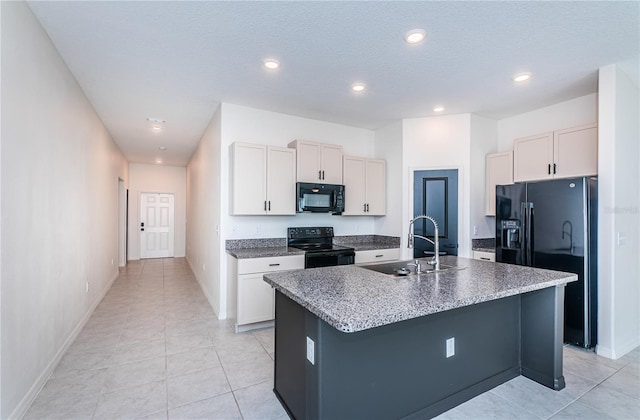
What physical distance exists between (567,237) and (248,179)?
3.38 meters

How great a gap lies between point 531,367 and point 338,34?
9.81ft

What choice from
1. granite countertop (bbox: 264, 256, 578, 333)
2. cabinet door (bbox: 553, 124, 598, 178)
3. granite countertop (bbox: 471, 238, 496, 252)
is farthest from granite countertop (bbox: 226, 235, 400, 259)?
cabinet door (bbox: 553, 124, 598, 178)

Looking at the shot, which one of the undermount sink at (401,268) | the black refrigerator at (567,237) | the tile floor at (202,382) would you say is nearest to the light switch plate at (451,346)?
the tile floor at (202,382)

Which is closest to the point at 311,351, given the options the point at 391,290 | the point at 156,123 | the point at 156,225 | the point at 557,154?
the point at 391,290

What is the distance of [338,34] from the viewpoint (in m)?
2.33

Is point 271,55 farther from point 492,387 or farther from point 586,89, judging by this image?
point 586,89

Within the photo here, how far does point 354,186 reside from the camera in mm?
4426

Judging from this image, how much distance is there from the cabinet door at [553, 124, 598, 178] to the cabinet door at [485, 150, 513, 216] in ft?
1.75

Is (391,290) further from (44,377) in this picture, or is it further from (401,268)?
(44,377)

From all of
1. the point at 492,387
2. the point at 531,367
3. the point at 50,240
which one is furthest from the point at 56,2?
the point at 531,367

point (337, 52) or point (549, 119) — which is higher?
point (337, 52)

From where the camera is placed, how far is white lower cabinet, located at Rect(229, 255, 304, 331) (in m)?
3.33

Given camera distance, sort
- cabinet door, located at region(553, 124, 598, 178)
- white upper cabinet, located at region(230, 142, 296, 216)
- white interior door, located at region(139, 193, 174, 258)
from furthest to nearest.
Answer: white interior door, located at region(139, 193, 174, 258) < white upper cabinet, located at region(230, 142, 296, 216) < cabinet door, located at region(553, 124, 598, 178)

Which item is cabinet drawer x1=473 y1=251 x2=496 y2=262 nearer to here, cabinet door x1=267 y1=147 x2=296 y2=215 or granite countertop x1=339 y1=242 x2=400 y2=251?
granite countertop x1=339 y1=242 x2=400 y2=251
